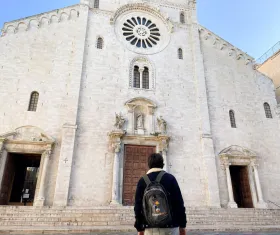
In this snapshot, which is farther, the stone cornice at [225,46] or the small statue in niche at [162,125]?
the stone cornice at [225,46]

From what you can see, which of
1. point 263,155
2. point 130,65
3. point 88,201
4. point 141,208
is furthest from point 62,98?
point 263,155

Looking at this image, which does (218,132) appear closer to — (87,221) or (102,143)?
(102,143)

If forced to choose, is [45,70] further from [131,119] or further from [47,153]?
[131,119]

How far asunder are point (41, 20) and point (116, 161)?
1065cm

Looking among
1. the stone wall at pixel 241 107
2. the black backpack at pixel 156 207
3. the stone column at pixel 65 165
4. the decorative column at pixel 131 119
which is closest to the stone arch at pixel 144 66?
the decorative column at pixel 131 119

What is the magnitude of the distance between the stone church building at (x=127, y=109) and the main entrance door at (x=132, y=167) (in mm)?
59

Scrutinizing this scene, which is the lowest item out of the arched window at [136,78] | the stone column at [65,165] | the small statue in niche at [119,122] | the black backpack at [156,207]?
the black backpack at [156,207]

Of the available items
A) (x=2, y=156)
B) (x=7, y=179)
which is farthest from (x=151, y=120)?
(x=7, y=179)

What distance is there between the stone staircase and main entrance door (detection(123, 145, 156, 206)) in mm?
1985

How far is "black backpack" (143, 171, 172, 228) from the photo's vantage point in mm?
2684

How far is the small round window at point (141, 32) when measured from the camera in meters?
17.4

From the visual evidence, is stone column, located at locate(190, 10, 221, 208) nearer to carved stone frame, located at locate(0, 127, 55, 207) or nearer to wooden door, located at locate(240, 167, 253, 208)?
wooden door, located at locate(240, 167, 253, 208)

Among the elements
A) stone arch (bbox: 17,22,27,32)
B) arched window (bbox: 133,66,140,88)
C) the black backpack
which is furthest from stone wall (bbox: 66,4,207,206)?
the black backpack

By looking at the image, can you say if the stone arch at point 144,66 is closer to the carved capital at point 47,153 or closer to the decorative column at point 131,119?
the decorative column at point 131,119
